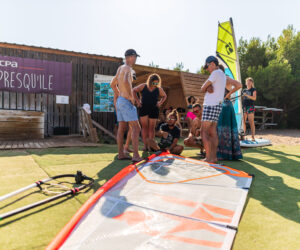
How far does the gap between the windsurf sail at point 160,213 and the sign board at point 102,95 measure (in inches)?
298

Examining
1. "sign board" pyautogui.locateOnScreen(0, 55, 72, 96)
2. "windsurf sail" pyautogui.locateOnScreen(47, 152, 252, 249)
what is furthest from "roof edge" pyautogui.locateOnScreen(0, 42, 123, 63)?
"windsurf sail" pyautogui.locateOnScreen(47, 152, 252, 249)

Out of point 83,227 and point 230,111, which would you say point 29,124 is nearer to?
point 230,111

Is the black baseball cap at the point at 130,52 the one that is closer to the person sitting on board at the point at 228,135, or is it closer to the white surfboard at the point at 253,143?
the person sitting on board at the point at 228,135

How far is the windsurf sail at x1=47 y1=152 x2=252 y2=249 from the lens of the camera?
4.76 feet

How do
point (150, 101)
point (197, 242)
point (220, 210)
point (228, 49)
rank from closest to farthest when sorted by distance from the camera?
point (197, 242)
point (220, 210)
point (150, 101)
point (228, 49)

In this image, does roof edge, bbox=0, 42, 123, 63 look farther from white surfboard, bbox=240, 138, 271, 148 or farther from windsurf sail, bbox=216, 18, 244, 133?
white surfboard, bbox=240, 138, 271, 148

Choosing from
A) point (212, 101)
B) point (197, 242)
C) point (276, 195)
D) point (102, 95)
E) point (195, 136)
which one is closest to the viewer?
point (197, 242)

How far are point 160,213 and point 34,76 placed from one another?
8.81m

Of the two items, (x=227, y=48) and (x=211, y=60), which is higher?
(x=227, y=48)

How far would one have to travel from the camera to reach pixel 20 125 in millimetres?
7840

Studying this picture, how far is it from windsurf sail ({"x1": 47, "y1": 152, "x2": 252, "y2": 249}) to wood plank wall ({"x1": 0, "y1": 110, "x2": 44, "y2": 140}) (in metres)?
6.43

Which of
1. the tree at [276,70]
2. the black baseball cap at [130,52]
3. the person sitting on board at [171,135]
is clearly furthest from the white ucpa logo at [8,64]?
the tree at [276,70]

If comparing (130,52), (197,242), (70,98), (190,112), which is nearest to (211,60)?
(130,52)

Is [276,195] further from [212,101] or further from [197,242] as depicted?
[212,101]
